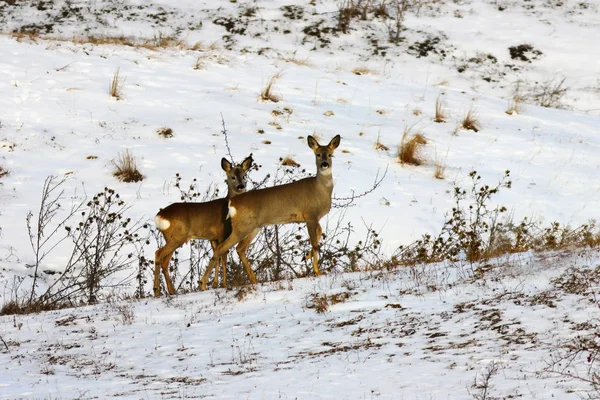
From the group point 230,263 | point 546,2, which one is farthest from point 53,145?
point 546,2

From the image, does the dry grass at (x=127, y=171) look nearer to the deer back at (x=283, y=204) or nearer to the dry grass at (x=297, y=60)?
the deer back at (x=283, y=204)

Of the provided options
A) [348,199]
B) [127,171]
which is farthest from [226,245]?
[127,171]

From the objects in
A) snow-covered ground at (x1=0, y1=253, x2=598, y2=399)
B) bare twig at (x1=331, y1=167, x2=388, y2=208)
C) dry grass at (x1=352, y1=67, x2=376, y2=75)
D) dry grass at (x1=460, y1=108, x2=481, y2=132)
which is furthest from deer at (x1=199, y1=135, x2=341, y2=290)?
dry grass at (x1=352, y1=67, x2=376, y2=75)

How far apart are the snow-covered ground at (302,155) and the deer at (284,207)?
0.74 metres

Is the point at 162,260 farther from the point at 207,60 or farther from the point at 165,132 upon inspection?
the point at 207,60

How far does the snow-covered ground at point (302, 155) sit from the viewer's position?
5.50 m

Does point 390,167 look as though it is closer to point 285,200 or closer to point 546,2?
point 285,200

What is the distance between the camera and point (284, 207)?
8617mm

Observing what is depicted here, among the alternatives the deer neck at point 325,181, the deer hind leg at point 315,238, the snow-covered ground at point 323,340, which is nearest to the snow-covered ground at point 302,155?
the snow-covered ground at point 323,340

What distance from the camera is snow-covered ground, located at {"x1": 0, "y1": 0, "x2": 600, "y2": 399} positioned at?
5.50 meters

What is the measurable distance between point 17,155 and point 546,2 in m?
15.7

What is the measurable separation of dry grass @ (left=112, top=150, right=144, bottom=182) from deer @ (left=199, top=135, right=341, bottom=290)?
4065 mm

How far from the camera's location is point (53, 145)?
13219mm

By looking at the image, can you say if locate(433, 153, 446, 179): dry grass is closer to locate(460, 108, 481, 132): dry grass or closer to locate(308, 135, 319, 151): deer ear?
locate(460, 108, 481, 132): dry grass
